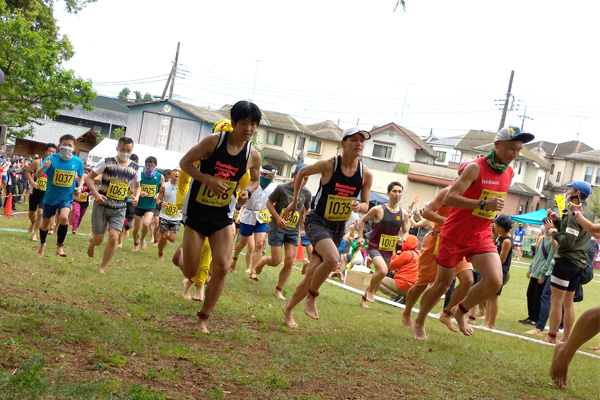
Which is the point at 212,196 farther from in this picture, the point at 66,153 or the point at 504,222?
the point at 504,222

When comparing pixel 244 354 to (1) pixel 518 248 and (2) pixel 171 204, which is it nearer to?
(2) pixel 171 204

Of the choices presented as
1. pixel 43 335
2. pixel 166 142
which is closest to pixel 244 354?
pixel 43 335

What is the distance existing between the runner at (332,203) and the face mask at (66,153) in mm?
5900

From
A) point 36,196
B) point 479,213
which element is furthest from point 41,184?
point 479,213

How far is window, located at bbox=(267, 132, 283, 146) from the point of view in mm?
70625

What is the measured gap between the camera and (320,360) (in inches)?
235

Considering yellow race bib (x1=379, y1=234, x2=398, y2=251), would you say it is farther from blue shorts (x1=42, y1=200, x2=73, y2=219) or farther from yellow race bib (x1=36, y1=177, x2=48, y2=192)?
yellow race bib (x1=36, y1=177, x2=48, y2=192)

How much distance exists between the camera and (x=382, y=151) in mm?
64562

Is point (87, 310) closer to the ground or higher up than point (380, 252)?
closer to the ground

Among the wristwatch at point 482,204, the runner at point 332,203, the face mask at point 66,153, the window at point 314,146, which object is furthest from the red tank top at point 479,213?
the window at point 314,146

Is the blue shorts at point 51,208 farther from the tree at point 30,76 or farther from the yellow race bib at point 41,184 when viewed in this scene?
the tree at point 30,76

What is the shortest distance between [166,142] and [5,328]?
181 ft

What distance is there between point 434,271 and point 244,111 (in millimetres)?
3910

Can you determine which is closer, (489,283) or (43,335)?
(43,335)
